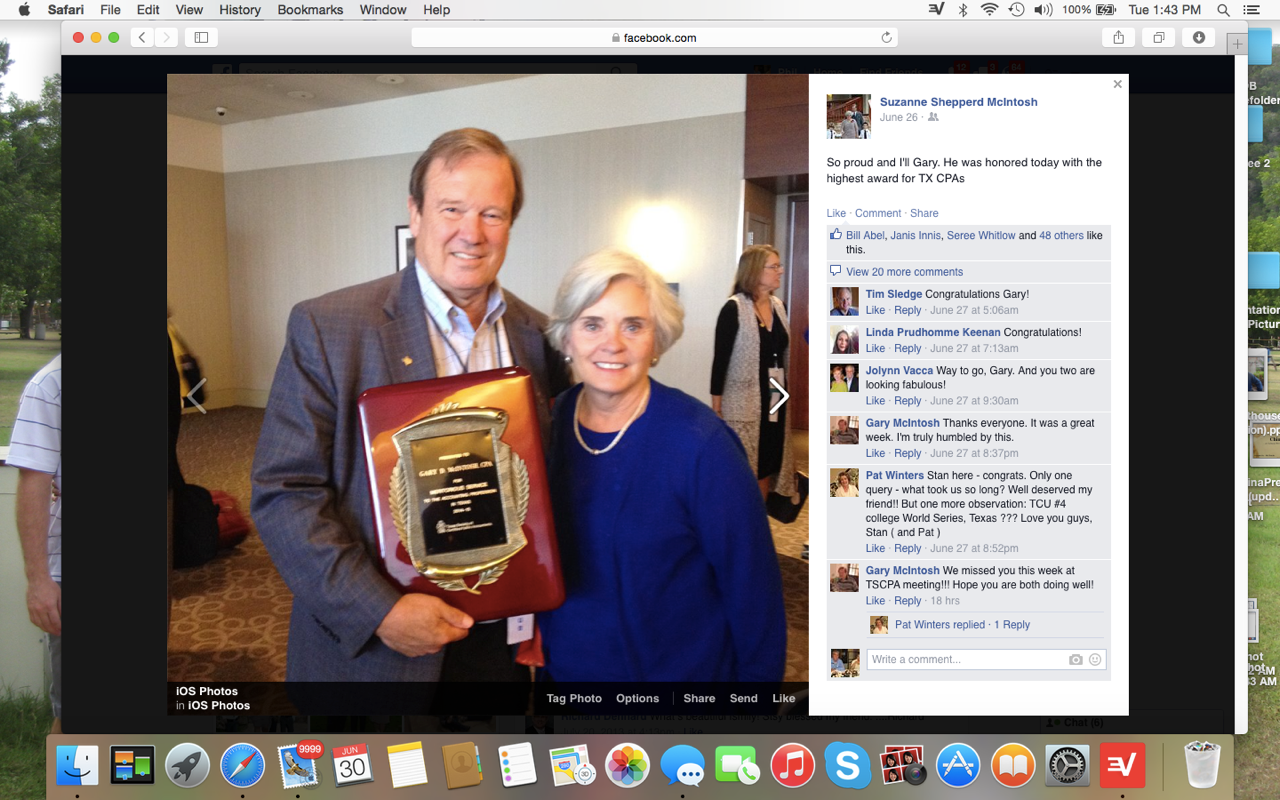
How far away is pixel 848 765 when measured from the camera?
138cm

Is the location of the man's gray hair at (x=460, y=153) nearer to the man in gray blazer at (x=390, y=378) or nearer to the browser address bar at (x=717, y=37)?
the man in gray blazer at (x=390, y=378)

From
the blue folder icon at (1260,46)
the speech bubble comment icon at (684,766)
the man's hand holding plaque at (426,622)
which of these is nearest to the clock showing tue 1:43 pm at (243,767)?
the man's hand holding plaque at (426,622)

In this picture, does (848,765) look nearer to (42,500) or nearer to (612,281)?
(612,281)

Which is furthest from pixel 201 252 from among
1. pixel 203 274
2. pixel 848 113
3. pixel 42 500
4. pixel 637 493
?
pixel 848 113

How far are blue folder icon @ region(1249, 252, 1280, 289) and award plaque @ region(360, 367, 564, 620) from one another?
4.60 ft

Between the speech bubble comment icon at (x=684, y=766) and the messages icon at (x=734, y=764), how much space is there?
0.03 meters

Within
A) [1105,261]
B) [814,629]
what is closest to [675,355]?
[814,629]

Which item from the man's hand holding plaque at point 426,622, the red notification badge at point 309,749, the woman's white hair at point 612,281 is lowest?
the red notification badge at point 309,749

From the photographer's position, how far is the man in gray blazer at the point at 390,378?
1.35m

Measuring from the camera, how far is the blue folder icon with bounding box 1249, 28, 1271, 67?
4.51 feet

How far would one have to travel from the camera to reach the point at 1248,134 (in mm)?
1392

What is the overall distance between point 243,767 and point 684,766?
2.75ft

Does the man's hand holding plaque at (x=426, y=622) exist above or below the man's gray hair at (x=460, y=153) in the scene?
below

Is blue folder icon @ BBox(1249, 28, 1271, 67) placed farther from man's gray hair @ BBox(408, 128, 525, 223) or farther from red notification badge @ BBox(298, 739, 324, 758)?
red notification badge @ BBox(298, 739, 324, 758)
